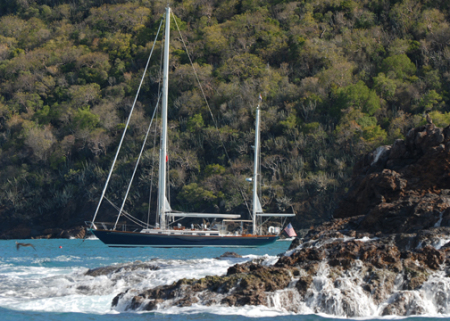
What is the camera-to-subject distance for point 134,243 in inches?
1236

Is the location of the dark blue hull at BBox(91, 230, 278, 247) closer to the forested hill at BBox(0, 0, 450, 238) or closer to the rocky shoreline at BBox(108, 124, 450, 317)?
the forested hill at BBox(0, 0, 450, 238)

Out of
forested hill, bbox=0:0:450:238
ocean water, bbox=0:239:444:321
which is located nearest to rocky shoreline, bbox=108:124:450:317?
ocean water, bbox=0:239:444:321

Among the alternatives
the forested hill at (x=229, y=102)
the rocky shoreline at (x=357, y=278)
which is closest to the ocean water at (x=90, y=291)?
the rocky shoreline at (x=357, y=278)

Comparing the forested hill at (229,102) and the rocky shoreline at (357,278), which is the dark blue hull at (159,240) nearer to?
the forested hill at (229,102)

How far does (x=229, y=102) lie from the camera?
5584 centimetres

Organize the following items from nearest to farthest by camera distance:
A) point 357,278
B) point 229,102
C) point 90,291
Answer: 1. point 357,278
2. point 90,291
3. point 229,102

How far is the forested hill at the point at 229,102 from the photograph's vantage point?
4812 centimetres

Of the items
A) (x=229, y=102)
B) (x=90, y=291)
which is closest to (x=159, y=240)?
(x=90, y=291)

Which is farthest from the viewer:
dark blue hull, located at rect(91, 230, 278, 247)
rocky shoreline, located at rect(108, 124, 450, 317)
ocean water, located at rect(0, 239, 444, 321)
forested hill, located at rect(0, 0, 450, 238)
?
forested hill, located at rect(0, 0, 450, 238)

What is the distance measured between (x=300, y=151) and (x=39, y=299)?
121 ft

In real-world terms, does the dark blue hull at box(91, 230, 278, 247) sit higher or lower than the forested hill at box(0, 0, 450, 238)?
lower

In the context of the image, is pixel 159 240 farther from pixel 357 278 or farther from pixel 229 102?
pixel 229 102

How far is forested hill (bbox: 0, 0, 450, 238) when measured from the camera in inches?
1895

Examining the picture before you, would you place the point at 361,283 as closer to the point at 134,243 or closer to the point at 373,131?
the point at 134,243
